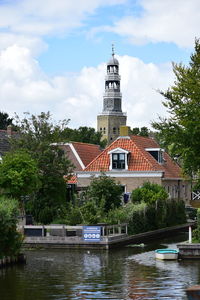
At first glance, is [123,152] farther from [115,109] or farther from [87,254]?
[115,109]

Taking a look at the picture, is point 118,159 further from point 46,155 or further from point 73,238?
point 73,238

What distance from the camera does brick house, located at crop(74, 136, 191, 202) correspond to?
173ft

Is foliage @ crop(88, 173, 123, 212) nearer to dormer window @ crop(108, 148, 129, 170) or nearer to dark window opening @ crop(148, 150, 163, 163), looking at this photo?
dormer window @ crop(108, 148, 129, 170)

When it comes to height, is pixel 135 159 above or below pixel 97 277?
above

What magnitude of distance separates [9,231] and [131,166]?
954 inches

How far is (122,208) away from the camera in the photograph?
42.6m

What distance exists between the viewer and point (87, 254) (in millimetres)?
35875

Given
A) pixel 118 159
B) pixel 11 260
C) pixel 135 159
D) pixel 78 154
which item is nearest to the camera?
pixel 11 260

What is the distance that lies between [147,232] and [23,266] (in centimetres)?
1367

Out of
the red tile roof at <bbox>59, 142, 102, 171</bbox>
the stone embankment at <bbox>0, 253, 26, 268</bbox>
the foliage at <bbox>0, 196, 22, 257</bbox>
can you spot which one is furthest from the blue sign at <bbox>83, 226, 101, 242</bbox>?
the red tile roof at <bbox>59, 142, 102, 171</bbox>

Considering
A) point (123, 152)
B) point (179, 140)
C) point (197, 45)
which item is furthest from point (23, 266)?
point (123, 152)

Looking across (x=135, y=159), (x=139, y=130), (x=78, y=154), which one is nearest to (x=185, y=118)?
(x=135, y=159)

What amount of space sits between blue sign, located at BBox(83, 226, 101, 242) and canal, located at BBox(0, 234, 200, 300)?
1402 mm

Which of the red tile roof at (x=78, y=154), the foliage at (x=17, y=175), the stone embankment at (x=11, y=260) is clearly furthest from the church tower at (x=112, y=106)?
the stone embankment at (x=11, y=260)
